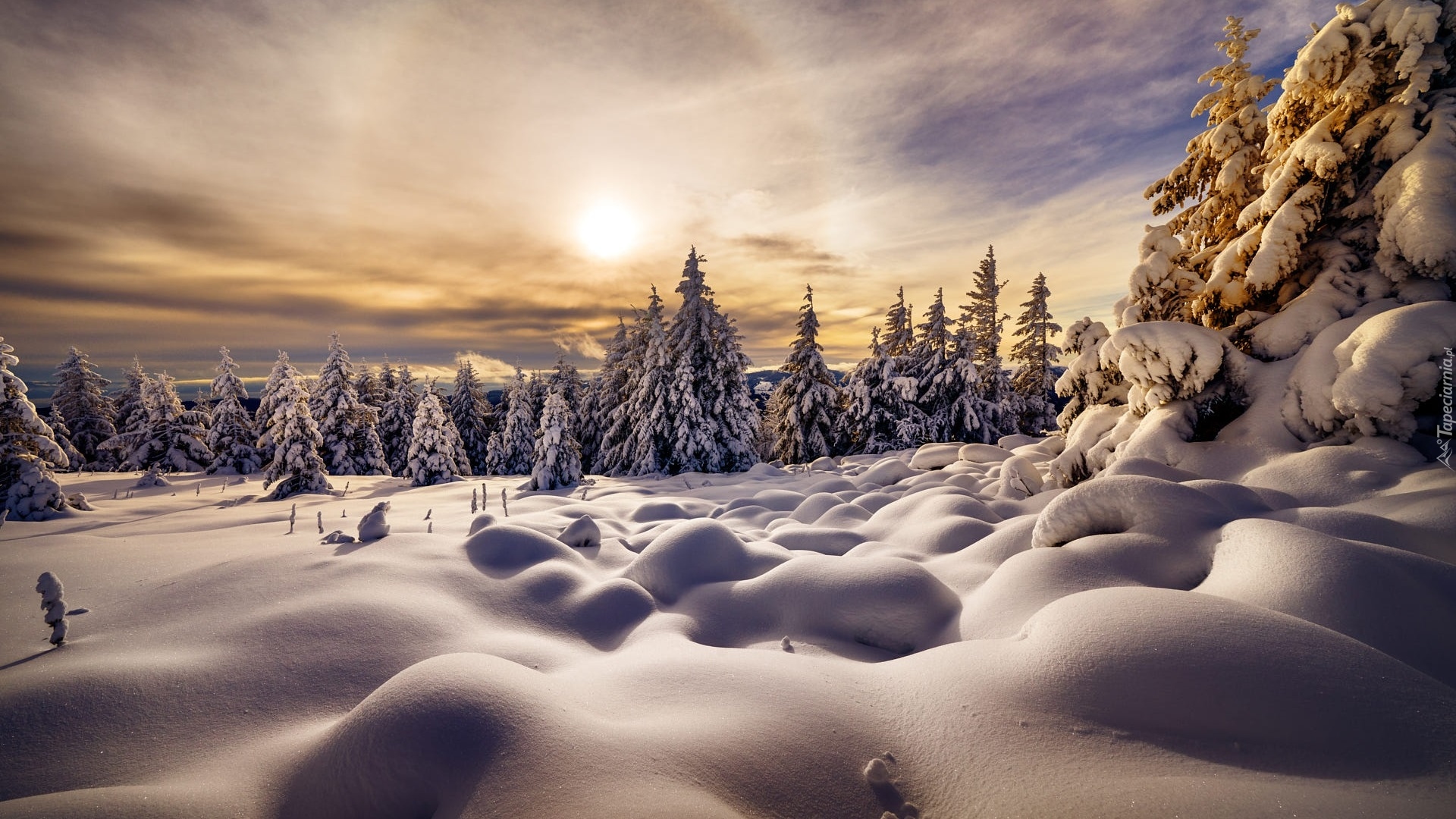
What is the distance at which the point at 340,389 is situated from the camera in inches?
1142

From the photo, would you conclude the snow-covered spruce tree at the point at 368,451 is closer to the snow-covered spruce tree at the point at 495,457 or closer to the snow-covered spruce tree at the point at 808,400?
the snow-covered spruce tree at the point at 495,457

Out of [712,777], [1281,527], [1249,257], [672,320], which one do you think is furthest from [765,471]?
[712,777]

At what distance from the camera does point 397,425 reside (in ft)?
115

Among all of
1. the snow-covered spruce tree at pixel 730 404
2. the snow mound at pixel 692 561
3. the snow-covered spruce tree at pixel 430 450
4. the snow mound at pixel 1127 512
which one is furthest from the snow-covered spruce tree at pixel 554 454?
the snow mound at pixel 1127 512

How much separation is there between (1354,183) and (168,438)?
4873 centimetres

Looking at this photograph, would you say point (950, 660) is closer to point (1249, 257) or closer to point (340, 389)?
point (1249, 257)

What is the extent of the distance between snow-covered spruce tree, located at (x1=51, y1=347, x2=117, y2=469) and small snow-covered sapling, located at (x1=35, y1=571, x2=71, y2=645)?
157 ft

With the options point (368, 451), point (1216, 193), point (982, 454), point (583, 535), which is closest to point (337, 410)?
point (368, 451)

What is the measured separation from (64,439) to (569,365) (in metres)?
29.8

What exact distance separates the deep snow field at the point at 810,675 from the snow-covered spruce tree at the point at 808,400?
18.2 metres

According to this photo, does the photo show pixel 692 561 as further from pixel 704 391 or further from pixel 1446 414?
pixel 704 391

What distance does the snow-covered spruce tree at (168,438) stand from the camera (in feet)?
95.6

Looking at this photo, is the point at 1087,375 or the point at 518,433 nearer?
the point at 1087,375

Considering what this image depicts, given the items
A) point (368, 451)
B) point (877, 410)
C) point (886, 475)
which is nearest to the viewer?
point (886, 475)
